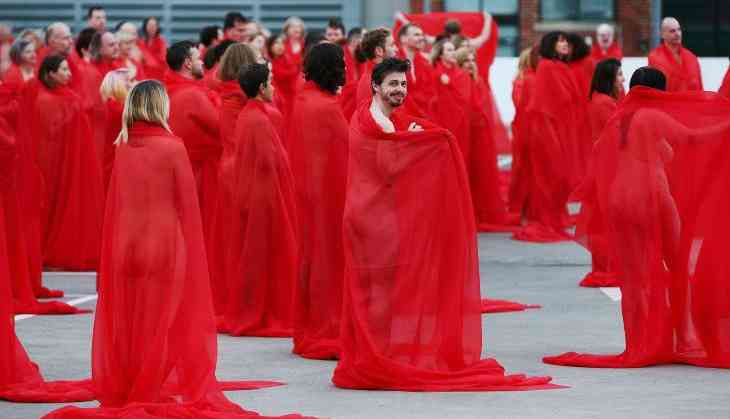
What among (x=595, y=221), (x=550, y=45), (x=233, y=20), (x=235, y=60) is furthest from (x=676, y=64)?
(x=235, y=60)

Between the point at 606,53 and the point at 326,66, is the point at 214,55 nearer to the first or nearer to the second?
the point at 326,66

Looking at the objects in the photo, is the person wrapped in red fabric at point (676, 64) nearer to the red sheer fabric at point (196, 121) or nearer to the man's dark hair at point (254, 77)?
the red sheer fabric at point (196, 121)

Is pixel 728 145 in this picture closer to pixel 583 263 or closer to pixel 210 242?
pixel 210 242

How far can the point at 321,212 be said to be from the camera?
12.1 m

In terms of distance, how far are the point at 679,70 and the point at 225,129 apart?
7.61 meters

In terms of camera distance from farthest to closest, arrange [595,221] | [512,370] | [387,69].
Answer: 1. [595,221]
2. [512,370]
3. [387,69]

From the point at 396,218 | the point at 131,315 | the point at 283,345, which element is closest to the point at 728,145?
the point at 396,218

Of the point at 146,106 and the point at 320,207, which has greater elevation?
the point at 146,106

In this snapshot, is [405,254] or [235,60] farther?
[235,60]

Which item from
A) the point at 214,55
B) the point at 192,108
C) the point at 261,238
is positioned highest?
the point at 214,55

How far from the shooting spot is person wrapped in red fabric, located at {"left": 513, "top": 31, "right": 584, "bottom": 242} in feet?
64.2

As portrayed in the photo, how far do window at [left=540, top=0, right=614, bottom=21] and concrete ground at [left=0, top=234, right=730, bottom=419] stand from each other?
23.4 meters

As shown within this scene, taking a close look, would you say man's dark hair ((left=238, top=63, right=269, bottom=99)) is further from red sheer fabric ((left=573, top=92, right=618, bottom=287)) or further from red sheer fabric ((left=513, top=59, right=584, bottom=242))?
red sheer fabric ((left=513, top=59, right=584, bottom=242))

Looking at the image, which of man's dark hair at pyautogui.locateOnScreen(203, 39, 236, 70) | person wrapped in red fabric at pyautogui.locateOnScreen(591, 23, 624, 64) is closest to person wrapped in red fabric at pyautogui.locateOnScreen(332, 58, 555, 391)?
man's dark hair at pyautogui.locateOnScreen(203, 39, 236, 70)
